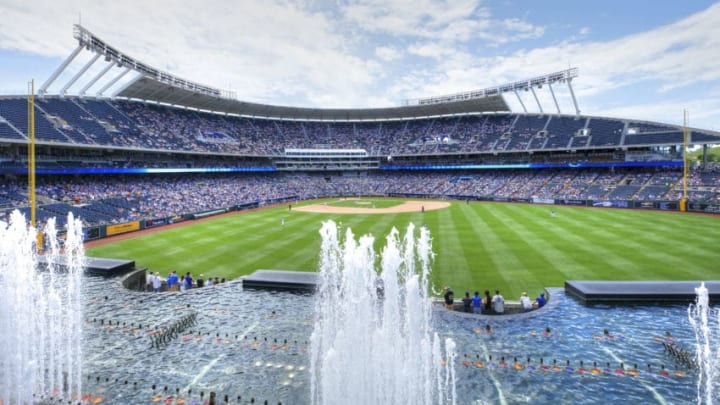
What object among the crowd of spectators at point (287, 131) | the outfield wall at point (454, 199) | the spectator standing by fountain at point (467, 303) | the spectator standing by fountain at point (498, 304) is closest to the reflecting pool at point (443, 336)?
the spectator standing by fountain at point (498, 304)

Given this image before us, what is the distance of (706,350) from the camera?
12.3 m

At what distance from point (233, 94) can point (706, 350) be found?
8051cm

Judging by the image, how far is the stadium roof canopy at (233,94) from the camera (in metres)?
49.1

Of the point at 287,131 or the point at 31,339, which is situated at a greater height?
the point at 287,131

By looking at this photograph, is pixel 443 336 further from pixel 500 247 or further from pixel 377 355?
→ pixel 500 247

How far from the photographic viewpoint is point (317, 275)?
2003 centimetres

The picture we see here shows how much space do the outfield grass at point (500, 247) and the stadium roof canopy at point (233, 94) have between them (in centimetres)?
2616

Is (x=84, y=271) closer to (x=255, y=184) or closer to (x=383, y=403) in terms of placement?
(x=383, y=403)

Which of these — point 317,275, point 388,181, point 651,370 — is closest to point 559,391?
point 651,370

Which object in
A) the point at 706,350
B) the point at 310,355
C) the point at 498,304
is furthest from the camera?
the point at 498,304

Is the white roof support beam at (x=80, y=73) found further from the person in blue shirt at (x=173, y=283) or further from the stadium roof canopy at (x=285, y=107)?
the person in blue shirt at (x=173, y=283)

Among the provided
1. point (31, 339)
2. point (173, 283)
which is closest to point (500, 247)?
point (173, 283)

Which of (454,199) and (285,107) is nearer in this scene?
(454,199)

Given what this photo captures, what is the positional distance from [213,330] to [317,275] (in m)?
6.21
